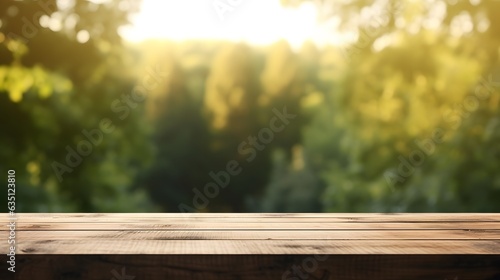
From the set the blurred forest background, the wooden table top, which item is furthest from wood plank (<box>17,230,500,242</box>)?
the blurred forest background

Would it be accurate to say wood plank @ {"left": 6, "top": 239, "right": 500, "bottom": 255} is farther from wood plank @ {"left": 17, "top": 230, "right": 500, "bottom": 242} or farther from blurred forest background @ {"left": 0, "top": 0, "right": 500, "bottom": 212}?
blurred forest background @ {"left": 0, "top": 0, "right": 500, "bottom": 212}

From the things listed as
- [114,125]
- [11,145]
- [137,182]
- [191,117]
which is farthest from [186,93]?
[11,145]

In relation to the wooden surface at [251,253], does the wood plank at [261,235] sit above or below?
below

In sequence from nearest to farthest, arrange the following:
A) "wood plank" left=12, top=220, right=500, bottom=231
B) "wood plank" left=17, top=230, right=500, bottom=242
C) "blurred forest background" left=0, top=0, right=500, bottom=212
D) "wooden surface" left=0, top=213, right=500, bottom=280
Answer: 1. "wooden surface" left=0, top=213, right=500, bottom=280
2. "wood plank" left=17, top=230, right=500, bottom=242
3. "wood plank" left=12, top=220, right=500, bottom=231
4. "blurred forest background" left=0, top=0, right=500, bottom=212

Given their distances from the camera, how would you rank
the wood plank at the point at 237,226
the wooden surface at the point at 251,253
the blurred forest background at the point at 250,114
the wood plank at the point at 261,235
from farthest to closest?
the blurred forest background at the point at 250,114
the wood plank at the point at 237,226
the wood plank at the point at 261,235
the wooden surface at the point at 251,253

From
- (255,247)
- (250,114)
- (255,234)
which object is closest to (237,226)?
(255,234)

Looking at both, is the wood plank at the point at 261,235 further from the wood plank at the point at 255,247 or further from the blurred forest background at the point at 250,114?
the blurred forest background at the point at 250,114

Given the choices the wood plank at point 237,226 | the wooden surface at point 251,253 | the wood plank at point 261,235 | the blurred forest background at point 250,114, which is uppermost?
the wooden surface at point 251,253

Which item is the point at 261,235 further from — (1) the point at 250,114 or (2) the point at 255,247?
(1) the point at 250,114

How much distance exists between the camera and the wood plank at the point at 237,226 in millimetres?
1747

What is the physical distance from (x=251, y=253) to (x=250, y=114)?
20.1 metres

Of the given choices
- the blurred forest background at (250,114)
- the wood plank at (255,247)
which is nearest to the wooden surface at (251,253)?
the wood plank at (255,247)

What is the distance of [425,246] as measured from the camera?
1439mm

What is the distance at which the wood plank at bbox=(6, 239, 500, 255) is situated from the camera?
1.35 metres
